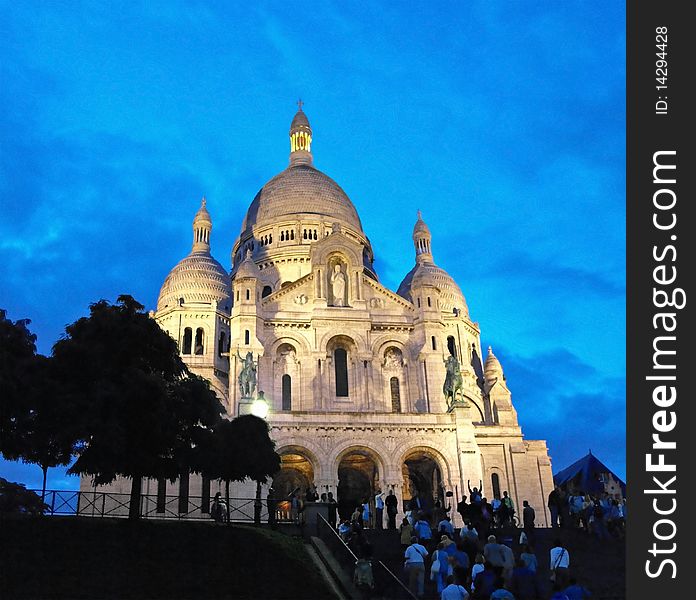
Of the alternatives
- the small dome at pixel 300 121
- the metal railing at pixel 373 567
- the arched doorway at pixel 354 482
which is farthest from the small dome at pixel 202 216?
the metal railing at pixel 373 567

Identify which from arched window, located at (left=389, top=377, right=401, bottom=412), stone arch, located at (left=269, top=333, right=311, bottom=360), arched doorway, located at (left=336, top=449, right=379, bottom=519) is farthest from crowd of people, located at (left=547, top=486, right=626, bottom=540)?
stone arch, located at (left=269, top=333, right=311, bottom=360)

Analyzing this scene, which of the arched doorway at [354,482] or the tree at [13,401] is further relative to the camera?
the arched doorway at [354,482]

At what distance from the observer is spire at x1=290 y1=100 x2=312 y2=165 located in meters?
80.9

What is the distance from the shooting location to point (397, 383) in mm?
51938

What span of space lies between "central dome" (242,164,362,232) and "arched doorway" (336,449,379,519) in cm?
2755

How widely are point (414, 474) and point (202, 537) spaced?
27.0 metres

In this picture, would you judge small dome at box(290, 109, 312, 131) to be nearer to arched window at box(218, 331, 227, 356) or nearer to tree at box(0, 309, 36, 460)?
arched window at box(218, 331, 227, 356)

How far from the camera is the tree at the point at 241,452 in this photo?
3128cm

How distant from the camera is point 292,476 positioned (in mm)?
50812

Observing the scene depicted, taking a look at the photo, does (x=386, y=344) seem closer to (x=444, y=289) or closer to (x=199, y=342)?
(x=199, y=342)

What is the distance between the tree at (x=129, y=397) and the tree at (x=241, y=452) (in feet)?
3.23

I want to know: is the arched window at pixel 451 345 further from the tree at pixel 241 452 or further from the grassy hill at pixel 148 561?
the grassy hill at pixel 148 561
